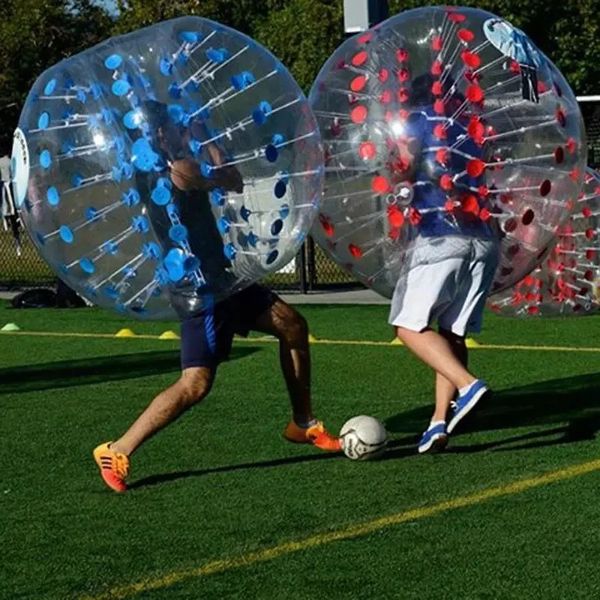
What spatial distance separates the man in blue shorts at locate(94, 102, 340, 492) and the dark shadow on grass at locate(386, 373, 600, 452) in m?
0.91

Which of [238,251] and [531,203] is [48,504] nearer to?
[238,251]

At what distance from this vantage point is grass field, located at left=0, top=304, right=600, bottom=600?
5.55m

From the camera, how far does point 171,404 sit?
7.35 m

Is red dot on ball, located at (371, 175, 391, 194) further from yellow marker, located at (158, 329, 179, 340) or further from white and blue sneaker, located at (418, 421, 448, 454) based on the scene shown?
yellow marker, located at (158, 329, 179, 340)

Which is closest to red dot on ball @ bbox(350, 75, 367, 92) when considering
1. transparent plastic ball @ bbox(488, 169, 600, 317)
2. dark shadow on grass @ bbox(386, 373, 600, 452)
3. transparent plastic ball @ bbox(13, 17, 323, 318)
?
transparent plastic ball @ bbox(13, 17, 323, 318)

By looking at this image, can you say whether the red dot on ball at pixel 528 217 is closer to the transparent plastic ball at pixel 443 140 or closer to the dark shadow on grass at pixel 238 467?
the transparent plastic ball at pixel 443 140

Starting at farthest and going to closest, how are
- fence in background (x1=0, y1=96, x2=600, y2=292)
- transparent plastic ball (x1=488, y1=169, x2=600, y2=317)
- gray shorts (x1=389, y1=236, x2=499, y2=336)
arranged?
fence in background (x1=0, y1=96, x2=600, y2=292), transparent plastic ball (x1=488, y1=169, x2=600, y2=317), gray shorts (x1=389, y1=236, x2=499, y2=336)

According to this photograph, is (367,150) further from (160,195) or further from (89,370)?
(89,370)

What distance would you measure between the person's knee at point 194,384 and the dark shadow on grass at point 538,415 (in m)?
1.39

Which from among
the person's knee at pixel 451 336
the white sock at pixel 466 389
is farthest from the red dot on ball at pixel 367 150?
the white sock at pixel 466 389

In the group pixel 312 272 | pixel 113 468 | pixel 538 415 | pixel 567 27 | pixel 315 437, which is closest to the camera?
pixel 113 468

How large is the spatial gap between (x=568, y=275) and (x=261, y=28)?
36.6 m

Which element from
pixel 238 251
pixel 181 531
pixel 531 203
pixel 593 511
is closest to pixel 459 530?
pixel 593 511

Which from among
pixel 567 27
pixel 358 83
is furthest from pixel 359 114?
pixel 567 27
